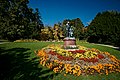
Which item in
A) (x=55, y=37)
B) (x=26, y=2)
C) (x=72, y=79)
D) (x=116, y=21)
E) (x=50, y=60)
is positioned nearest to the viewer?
(x=72, y=79)

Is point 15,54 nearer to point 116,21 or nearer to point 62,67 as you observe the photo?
point 62,67

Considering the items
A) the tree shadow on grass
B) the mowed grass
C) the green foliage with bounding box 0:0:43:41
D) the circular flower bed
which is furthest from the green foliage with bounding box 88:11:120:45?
the tree shadow on grass

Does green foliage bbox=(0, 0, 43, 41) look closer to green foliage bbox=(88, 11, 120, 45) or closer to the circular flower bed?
green foliage bbox=(88, 11, 120, 45)

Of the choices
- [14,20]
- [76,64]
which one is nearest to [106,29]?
[14,20]

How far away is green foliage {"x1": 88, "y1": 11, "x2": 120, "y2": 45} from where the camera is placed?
40.6m

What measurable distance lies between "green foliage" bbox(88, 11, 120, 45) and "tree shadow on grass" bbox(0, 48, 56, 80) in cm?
2907

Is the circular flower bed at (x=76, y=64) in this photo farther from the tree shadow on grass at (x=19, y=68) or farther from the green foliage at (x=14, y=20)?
the green foliage at (x=14, y=20)

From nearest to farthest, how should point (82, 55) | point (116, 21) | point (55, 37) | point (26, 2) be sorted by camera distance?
point (82, 55) < point (116, 21) < point (26, 2) < point (55, 37)

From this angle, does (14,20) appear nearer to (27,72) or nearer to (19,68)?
(19,68)

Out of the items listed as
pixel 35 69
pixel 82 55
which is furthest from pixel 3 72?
pixel 82 55

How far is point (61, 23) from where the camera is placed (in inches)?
2441

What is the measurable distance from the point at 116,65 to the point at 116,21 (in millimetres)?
27769

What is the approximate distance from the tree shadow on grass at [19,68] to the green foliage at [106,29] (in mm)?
29070

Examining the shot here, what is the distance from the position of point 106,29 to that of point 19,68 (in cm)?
3610
